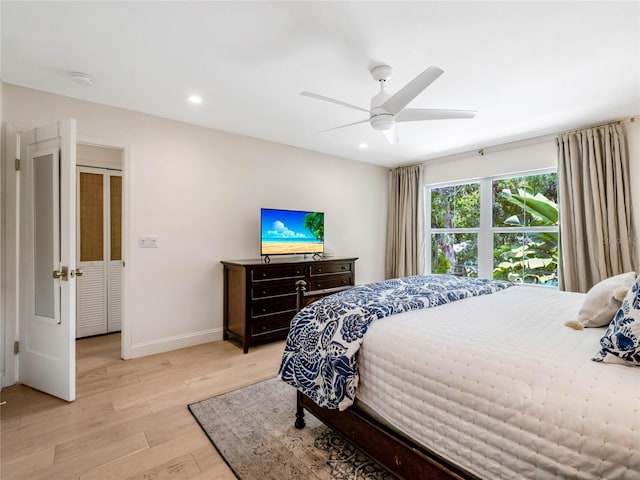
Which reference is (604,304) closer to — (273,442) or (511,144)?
(273,442)

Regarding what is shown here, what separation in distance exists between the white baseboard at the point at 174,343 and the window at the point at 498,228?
11.3 ft

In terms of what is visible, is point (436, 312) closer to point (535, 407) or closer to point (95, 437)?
point (535, 407)

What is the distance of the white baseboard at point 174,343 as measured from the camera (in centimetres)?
307

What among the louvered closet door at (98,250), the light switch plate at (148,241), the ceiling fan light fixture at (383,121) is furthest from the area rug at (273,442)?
the louvered closet door at (98,250)

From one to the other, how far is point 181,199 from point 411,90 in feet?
8.45

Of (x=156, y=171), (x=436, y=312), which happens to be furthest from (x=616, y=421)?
(x=156, y=171)

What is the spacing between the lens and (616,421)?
0.86 meters

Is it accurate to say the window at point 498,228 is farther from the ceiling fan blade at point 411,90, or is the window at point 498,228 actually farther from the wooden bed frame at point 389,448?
the wooden bed frame at point 389,448

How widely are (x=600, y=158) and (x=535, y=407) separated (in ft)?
11.6

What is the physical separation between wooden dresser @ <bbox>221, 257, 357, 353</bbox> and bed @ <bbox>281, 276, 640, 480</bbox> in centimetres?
150

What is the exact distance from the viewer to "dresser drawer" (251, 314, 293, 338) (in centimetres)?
329

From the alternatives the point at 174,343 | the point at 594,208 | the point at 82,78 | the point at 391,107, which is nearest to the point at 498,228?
the point at 594,208

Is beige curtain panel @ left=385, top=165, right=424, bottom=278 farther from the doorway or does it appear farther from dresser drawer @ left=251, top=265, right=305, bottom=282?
the doorway

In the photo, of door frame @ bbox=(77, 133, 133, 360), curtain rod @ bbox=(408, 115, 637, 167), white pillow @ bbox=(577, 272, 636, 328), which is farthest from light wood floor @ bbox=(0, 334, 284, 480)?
curtain rod @ bbox=(408, 115, 637, 167)
